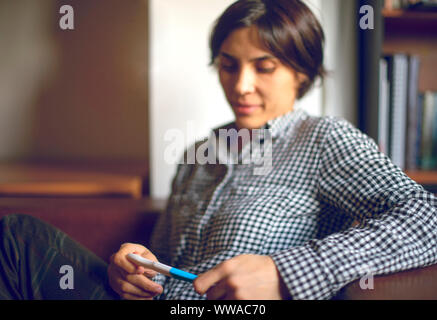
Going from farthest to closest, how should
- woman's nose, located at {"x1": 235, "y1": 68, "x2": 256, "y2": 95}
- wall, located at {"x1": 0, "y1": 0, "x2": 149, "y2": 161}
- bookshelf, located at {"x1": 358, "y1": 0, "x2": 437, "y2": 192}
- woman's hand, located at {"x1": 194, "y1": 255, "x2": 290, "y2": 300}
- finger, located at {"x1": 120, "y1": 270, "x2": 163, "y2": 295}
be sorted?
wall, located at {"x1": 0, "y1": 0, "x2": 149, "y2": 161}, bookshelf, located at {"x1": 358, "y1": 0, "x2": 437, "y2": 192}, woman's nose, located at {"x1": 235, "y1": 68, "x2": 256, "y2": 95}, finger, located at {"x1": 120, "y1": 270, "x2": 163, "y2": 295}, woman's hand, located at {"x1": 194, "y1": 255, "x2": 290, "y2": 300}

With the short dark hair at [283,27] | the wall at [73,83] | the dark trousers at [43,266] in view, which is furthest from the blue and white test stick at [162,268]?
the wall at [73,83]

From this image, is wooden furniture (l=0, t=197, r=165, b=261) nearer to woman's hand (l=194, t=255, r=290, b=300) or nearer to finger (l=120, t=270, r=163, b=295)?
finger (l=120, t=270, r=163, b=295)

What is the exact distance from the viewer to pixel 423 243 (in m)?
0.54

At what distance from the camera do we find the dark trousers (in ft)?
2.25

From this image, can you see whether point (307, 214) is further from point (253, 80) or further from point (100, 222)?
point (100, 222)

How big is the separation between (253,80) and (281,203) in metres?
0.24

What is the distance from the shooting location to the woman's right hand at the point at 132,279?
627 mm

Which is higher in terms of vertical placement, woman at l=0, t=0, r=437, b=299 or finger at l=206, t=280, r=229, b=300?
woman at l=0, t=0, r=437, b=299

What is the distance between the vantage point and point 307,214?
0.70 metres

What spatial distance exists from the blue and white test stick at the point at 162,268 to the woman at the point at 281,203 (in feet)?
0.09

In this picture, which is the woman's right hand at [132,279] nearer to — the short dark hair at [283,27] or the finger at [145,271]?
the finger at [145,271]

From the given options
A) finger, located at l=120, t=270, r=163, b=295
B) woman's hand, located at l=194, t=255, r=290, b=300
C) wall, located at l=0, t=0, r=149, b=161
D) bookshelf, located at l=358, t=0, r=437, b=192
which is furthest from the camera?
wall, located at l=0, t=0, r=149, b=161

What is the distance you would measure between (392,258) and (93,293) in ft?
1.57

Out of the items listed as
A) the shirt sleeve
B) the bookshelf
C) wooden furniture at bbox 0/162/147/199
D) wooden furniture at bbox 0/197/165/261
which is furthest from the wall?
the shirt sleeve
